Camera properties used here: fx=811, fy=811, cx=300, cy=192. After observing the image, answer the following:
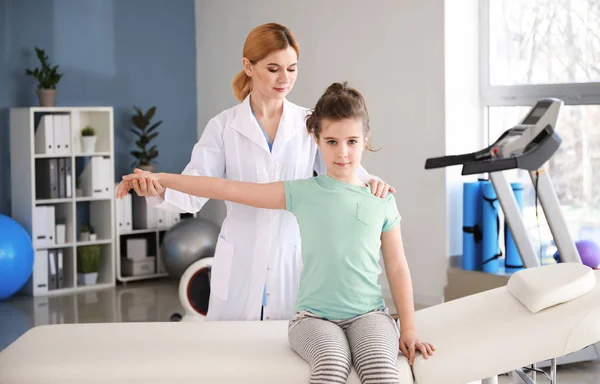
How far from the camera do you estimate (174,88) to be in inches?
250

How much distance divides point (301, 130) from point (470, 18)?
2.51 metres

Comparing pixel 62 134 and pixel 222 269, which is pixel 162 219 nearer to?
pixel 62 134

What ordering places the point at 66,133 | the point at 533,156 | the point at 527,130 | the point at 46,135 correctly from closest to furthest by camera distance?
the point at 533,156 < the point at 527,130 < the point at 46,135 < the point at 66,133

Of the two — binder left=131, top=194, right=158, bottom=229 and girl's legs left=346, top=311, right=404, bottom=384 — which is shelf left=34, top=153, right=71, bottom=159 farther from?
girl's legs left=346, top=311, right=404, bottom=384

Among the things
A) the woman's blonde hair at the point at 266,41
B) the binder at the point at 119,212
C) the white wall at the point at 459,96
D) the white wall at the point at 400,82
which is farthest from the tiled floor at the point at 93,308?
→ the woman's blonde hair at the point at 266,41

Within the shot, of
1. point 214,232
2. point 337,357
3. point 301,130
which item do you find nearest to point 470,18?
point 214,232

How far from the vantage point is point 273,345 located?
2.07m

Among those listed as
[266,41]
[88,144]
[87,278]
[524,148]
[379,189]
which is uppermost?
[266,41]

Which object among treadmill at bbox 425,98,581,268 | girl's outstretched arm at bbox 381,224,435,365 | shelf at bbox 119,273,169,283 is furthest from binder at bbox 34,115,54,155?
girl's outstretched arm at bbox 381,224,435,365

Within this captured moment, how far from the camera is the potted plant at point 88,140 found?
5.50 meters

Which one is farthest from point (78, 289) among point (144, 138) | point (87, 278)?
point (144, 138)

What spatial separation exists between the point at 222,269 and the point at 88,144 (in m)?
3.38

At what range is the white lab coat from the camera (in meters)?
2.38

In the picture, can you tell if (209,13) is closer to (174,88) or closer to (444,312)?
(174,88)
